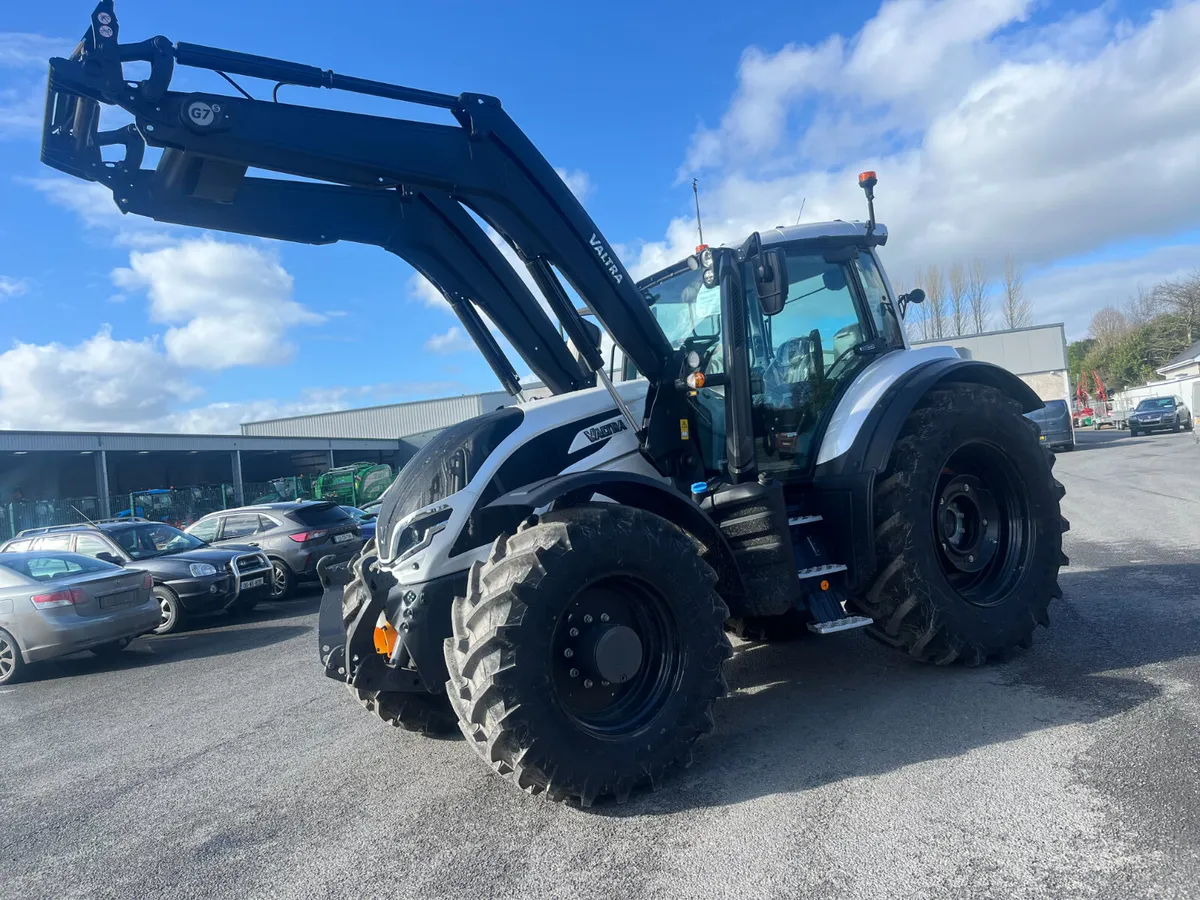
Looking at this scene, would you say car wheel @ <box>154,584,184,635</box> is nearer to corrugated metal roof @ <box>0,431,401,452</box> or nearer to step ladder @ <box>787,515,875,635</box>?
step ladder @ <box>787,515,875,635</box>

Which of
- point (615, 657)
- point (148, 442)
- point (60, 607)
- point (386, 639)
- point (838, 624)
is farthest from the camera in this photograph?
point (148, 442)

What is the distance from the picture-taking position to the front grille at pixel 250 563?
11.8m

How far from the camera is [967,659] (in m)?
5.14

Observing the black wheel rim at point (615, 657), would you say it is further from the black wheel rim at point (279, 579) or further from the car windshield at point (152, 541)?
the black wheel rim at point (279, 579)

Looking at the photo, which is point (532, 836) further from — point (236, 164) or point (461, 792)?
point (236, 164)

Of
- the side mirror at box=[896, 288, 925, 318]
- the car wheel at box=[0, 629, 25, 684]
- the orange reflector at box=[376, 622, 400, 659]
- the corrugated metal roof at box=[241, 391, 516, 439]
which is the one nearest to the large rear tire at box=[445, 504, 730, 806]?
the orange reflector at box=[376, 622, 400, 659]

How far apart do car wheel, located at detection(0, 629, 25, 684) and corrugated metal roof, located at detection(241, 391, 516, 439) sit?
128ft

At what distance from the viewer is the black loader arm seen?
3.66 m

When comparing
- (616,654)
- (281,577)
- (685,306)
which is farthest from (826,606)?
(281,577)

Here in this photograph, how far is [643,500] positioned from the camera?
Result: 14.8 ft

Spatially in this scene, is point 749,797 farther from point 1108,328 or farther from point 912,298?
point 1108,328

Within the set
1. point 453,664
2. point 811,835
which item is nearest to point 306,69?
point 453,664

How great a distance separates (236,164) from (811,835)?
396 centimetres

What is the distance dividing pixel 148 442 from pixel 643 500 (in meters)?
30.7
